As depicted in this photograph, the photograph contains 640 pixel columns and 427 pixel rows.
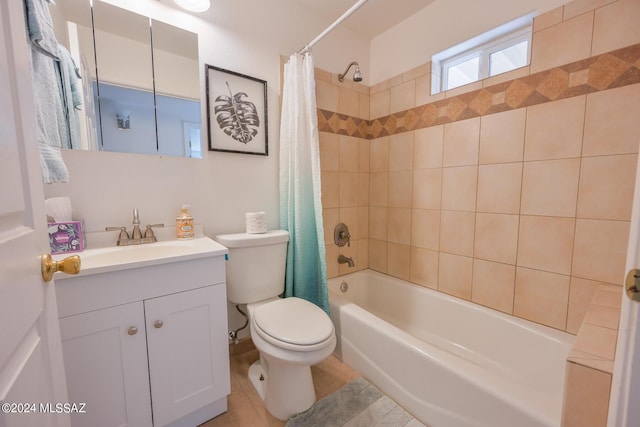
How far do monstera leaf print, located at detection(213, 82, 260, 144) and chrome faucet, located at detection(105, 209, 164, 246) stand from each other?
2.18ft

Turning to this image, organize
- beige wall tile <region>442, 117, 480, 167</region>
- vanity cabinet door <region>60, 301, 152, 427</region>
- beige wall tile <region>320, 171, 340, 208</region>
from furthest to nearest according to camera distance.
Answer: beige wall tile <region>320, 171, 340, 208</region> → beige wall tile <region>442, 117, 480, 167</region> → vanity cabinet door <region>60, 301, 152, 427</region>

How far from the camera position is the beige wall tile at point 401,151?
1865 millimetres

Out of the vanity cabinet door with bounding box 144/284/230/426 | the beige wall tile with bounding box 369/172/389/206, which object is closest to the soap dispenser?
the vanity cabinet door with bounding box 144/284/230/426

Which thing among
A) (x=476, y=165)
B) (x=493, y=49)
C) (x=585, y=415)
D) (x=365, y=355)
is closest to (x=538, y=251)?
(x=476, y=165)

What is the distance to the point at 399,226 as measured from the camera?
6.50ft

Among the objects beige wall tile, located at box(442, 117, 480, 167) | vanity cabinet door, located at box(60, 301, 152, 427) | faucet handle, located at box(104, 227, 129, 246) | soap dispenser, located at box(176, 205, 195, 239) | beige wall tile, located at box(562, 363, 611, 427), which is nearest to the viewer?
beige wall tile, located at box(562, 363, 611, 427)

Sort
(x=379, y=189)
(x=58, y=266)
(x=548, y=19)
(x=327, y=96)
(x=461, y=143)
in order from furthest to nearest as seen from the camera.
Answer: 1. (x=379, y=189)
2. (x=327, y=96)
3. (x=461, y=143)
4. (x=548, y=19)
5. (x=58, y=266)

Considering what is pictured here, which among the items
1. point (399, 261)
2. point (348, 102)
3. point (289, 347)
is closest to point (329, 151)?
point (348, 102)

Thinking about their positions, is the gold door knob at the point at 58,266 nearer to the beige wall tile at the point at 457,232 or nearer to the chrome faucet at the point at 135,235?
the chrome faucet at the point at 135,235

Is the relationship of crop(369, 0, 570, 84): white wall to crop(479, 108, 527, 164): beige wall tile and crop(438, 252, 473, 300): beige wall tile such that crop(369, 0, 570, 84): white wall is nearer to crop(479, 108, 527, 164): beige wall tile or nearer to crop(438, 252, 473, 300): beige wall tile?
crop(479, 108, 527, 164): beige wall tile

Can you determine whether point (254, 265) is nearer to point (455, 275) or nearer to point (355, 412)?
point (355, 412)

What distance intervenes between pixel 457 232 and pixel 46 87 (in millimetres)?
2128

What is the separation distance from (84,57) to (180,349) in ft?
4.40

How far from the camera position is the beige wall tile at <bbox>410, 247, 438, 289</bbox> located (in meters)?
1.78
